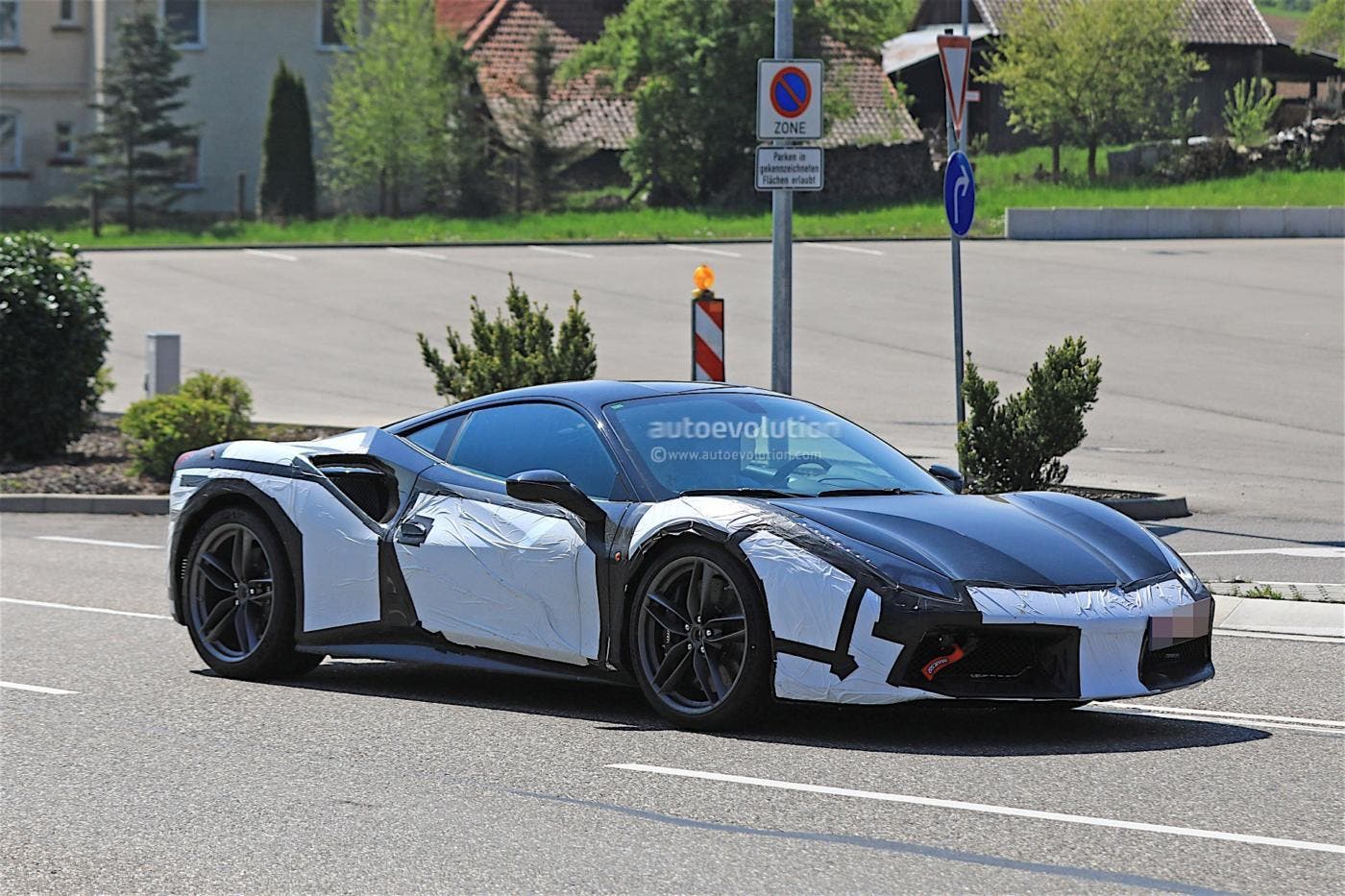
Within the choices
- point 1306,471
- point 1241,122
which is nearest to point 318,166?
point 1241,122

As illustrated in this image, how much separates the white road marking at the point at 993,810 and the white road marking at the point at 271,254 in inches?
1388

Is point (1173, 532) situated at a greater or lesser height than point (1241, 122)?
lesser

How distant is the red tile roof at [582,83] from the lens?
59.0 meters

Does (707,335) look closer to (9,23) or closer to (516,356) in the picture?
(516,356)

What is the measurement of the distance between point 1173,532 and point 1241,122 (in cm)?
5088

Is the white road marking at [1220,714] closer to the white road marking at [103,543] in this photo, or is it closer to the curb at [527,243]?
the white road marking at [103,543]

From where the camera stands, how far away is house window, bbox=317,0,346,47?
59969 millimetres

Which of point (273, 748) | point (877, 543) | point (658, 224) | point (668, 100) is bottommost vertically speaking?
point (273, 748)

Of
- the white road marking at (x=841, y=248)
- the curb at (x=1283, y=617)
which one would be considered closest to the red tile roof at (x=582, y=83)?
the white road marking at (x=841, y=248)

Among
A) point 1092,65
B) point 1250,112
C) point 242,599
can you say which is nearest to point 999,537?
point 242,599

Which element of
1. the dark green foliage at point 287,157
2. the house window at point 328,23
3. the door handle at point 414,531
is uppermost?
the house window at point 328,23

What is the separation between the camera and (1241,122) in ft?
208

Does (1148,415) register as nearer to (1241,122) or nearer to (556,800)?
(556,800)

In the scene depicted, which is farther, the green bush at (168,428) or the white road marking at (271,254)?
the white road marking at (271,254)
